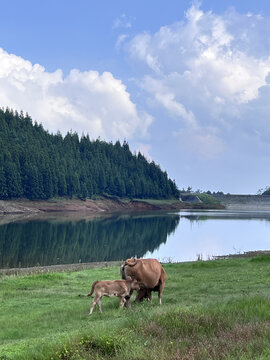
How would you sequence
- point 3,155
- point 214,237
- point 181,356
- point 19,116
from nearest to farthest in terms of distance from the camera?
point 181,356
point 214,237
point 3,155
point 19,116

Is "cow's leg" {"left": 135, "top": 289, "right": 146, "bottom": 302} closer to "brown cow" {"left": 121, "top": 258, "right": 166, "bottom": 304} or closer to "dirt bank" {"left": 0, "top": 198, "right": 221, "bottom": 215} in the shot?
"brown cow" {"left": 121, "top": 258, "right": 166, "bottom": 304}

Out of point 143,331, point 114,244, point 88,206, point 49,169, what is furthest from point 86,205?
point 143,331

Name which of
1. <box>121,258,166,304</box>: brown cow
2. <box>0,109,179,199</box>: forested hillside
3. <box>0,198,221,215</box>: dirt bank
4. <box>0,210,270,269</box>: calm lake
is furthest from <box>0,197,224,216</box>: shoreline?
<box>121,258,166,304</box>: brown cow

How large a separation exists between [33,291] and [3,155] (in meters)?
120

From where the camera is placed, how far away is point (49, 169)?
149875mm

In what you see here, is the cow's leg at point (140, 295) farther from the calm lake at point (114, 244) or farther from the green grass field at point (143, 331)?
the calm lake at point (114, 244)

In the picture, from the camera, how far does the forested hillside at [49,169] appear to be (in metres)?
138

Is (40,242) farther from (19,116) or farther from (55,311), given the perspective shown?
(19,116)

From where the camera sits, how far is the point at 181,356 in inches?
322

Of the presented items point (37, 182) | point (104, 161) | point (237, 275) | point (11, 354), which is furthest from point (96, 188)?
point (11, 354)

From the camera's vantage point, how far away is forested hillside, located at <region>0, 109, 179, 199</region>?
138m

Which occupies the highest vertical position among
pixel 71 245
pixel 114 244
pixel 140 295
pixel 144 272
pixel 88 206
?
pixel 88 206

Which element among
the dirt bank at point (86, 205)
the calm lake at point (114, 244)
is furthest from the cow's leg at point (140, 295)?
the dirt bank at point (86, 205)

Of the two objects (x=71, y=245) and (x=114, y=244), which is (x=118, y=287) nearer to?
(x=71, y=245)
